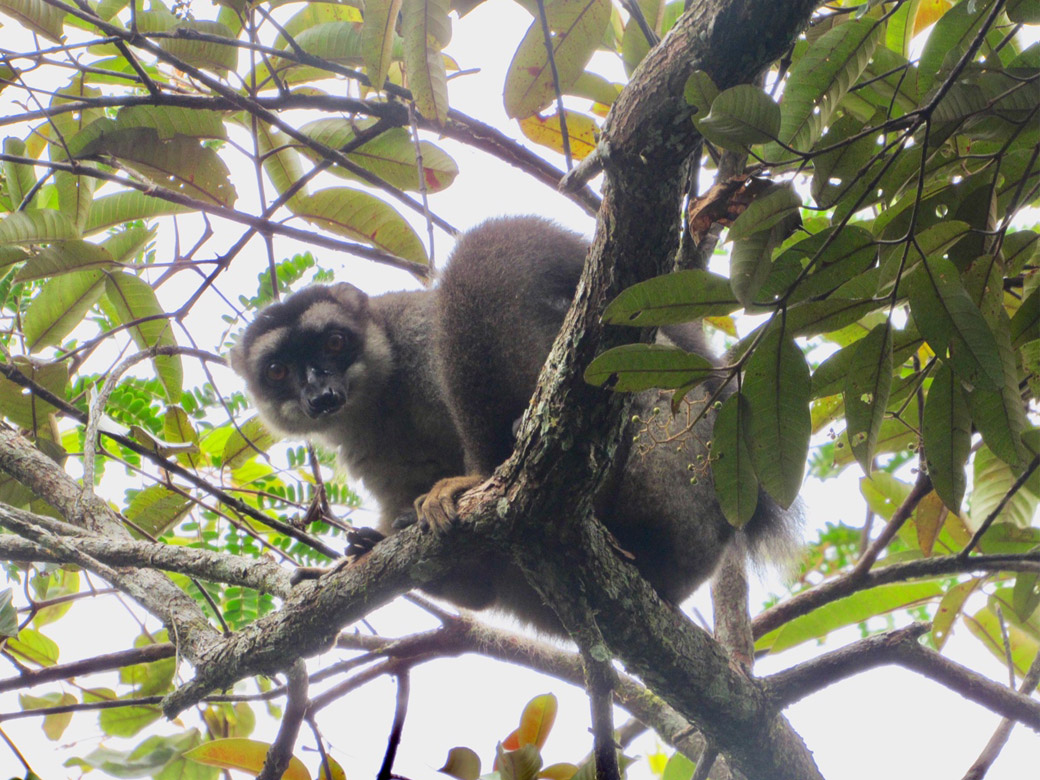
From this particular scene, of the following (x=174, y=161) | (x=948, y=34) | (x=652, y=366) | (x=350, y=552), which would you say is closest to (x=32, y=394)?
(x=174, y=161)

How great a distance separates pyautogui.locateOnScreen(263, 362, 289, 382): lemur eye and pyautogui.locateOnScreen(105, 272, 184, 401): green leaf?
0.66 m

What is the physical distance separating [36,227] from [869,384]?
3.22 meters

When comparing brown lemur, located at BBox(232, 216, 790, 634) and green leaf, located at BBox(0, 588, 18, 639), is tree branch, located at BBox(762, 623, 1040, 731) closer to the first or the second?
brown lemur, located at BBox(232, 216, 790, 634)

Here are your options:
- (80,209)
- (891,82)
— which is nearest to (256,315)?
(80,209)

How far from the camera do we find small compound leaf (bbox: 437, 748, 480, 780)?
2303 millimetres

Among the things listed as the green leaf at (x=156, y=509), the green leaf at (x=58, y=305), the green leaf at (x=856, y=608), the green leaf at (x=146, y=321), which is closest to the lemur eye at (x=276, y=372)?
the green leaf at (x=146, y=321)

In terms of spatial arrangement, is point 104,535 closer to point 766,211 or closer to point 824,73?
point 766,211

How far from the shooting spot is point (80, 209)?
387cm

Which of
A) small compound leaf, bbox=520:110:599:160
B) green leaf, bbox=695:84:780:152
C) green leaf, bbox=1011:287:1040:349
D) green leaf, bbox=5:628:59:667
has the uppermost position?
small compound leaf, bbox=520:110:599:160

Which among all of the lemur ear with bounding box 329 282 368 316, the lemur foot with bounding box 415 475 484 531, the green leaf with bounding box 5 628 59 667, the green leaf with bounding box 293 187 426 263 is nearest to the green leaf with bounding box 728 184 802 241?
the lemur foot with bounding box 415 475 484 531

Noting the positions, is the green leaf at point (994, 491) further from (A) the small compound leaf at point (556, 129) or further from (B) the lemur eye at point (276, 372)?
(B) the lemur eye at point (276, 372)

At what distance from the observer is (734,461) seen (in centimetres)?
191

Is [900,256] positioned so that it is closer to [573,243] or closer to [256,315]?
[573,243]

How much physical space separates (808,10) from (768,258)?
541 mm
